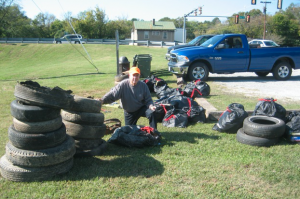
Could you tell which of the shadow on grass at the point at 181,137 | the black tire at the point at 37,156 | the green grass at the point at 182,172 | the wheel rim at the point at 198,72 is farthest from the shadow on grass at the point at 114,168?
the wheel rim at the point at 198,72

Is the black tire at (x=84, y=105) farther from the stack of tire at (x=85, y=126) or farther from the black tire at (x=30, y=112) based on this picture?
the black tire at (x=30, y=112)

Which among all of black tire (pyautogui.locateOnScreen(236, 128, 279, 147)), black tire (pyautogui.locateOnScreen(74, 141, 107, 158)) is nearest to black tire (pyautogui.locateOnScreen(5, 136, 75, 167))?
black tire (pyautogui.locateOnScreen(74, 141, 107, 158))

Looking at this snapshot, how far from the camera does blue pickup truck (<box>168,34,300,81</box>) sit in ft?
40.3

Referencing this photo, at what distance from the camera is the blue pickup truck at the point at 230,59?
12.3 m

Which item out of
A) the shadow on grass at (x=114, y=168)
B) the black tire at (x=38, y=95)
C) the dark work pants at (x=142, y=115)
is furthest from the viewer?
the dark work pants at (x=142, y=115)

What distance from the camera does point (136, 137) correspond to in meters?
4.90

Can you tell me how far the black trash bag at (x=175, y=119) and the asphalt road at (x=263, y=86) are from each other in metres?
4.07

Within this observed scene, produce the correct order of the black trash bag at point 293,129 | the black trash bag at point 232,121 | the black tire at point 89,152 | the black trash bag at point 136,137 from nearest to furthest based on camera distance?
the black tire at point 89,152 < the black trash bag at point 136,137 < the black trash bag at point 293,129 < the black trash bag at point 232,121

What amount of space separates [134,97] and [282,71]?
10174 millimetres

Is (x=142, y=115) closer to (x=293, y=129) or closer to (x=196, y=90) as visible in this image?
(x=293, y=129)

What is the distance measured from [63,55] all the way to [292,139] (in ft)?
112

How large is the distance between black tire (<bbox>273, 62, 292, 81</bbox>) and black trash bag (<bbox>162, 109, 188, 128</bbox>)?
8590mm

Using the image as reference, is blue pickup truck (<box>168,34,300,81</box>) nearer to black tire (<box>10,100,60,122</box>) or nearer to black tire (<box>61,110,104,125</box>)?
black tire (<box>61,110,104,125</box>)

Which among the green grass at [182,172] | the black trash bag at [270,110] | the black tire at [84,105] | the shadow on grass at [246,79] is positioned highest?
the black tire at [84,105]
